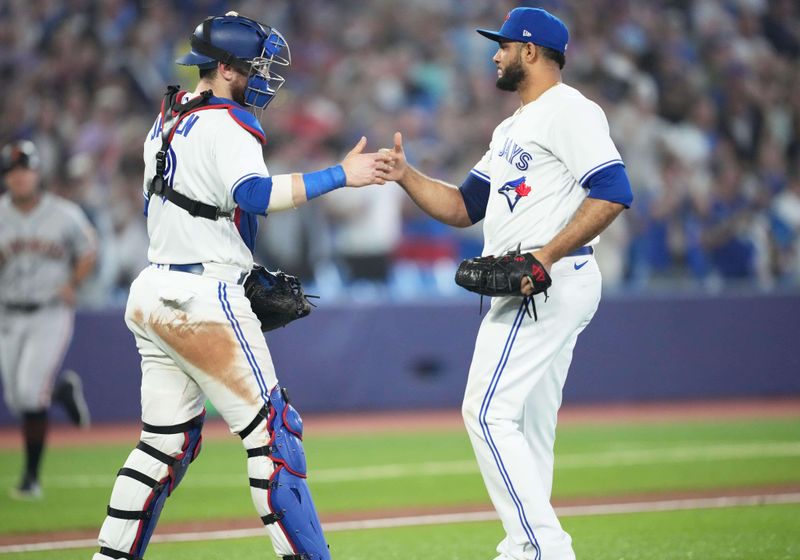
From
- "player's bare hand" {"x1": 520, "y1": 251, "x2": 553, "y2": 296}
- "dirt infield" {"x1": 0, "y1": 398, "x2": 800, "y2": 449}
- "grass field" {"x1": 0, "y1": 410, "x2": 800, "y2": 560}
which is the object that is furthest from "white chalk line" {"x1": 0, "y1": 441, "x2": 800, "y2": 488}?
"player's bare hand" {"x1": 520, "y1": 251, "x2": 553, "y2": 296}

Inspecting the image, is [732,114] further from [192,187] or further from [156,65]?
[192,187]

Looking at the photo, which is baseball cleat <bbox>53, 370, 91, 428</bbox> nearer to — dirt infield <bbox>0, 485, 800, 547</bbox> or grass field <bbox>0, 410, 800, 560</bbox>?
grass field <bbox>0, 410, 800, 560</bbox>

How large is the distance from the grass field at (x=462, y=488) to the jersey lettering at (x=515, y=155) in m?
2.44

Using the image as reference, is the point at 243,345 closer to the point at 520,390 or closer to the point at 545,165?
the point at 520,390

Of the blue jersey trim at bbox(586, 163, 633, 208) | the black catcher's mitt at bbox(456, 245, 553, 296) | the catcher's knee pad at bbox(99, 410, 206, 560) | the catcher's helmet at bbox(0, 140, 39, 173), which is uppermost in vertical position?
the blue jersey trim at bbox(586, 163, 633, 208)

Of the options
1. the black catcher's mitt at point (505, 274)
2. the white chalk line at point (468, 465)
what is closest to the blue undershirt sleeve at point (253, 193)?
the black catcher's mitt at point (505, 274)

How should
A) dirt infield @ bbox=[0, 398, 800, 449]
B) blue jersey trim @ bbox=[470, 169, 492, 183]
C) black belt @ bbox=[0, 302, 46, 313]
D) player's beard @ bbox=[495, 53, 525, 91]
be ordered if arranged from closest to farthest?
player's beard @ bbox=[495, 53, 525, 91] < blue jersey trim @ bbox=[470, 169, 492, 183] < black belt @ bbox=[0, 302, 46, 313] < dirt infield @ bbox=[0, 398, 800, 449]

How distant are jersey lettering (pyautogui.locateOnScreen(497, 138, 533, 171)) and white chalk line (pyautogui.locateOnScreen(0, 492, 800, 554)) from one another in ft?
10.7

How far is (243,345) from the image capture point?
5387 mm

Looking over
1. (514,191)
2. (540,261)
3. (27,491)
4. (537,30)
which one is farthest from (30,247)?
(540,261)

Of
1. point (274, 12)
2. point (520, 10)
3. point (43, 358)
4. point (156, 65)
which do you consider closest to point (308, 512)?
point (520, 10)

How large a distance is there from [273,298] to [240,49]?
1185 millimetres

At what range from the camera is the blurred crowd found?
14195 millimetres

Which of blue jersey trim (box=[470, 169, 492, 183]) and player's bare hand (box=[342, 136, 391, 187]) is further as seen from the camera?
blue jersey trim (box=[470, 169, 492, 183])
